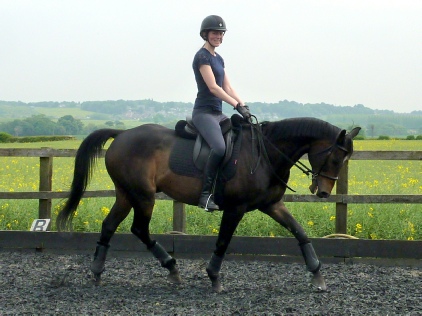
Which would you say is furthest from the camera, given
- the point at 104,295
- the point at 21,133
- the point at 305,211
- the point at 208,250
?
the point at 21,133

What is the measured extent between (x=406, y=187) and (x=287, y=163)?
27.1ft

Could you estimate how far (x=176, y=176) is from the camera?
20.9 feet

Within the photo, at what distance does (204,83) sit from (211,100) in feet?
0.58

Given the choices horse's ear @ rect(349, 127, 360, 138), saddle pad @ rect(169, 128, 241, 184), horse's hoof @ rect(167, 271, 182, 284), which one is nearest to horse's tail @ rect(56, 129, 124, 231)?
saddle pad @ rect(169, 128, 241, 184)

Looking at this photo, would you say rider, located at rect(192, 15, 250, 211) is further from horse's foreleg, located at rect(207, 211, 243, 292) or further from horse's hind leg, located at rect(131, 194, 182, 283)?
horse's hind leg, located at rect(131, 194, 182, 283)

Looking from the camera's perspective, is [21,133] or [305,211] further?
[21,133]

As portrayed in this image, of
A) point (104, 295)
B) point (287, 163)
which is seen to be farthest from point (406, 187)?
point (104, 295)

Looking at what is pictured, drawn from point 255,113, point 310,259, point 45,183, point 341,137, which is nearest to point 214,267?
point 310,259

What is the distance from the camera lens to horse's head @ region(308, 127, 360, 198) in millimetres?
5910

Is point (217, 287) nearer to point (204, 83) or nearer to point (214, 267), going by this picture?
point (214, 267)

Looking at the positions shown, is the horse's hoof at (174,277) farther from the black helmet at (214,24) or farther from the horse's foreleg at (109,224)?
the black helmet at (214,24)

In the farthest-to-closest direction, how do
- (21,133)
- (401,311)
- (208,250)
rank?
1. (21,133)
2. (208,250)
3. (401,311)

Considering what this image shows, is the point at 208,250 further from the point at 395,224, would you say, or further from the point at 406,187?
the point at 406,187

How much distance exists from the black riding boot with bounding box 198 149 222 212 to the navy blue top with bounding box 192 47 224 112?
536 millimetres
